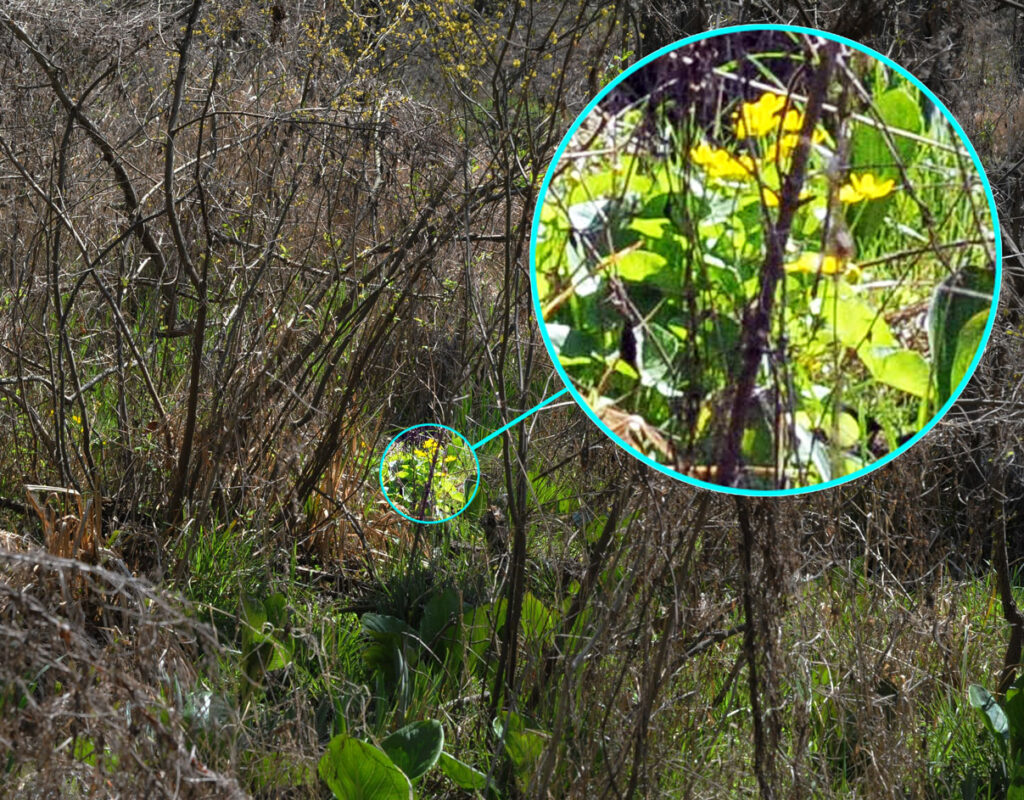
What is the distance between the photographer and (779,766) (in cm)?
270

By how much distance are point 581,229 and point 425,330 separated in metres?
3.74

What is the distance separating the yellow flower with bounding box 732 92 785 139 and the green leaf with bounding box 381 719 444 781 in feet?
5.70

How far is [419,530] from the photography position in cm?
401

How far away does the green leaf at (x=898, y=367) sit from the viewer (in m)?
1.59

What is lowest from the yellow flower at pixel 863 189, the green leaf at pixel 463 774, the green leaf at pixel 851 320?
the green leaf at pixel 463 774

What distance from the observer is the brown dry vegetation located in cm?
237

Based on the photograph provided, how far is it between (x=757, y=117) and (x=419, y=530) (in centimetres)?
263

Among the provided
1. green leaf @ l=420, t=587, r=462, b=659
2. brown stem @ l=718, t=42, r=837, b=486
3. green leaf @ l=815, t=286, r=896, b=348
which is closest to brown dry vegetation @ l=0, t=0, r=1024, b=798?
green leaf @ l=420, t=587, r=462, b=659

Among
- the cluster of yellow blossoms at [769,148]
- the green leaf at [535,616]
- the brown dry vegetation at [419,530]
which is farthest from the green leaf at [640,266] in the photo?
the green leaf at [535,616]

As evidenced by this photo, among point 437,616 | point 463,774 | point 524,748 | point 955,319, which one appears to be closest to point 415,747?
point 463,774

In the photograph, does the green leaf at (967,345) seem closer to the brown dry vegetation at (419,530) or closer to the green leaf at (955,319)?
the green leaf at (955,319)

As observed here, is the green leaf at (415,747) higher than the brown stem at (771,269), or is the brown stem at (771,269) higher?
the brown stem at (771,269)

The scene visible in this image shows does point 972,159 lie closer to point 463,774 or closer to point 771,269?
point 771,269

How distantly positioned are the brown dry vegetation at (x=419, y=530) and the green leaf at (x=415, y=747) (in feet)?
0.52
